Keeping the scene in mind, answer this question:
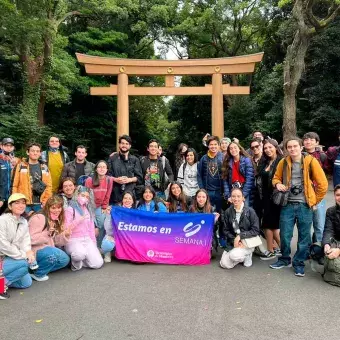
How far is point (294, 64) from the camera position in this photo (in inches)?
506

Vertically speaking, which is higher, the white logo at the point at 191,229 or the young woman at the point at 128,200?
the young woman at the point at 128,200

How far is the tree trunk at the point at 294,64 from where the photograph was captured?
12438mm

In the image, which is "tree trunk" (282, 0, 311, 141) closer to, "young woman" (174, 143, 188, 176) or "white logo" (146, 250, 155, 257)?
"young woman" (174, 143, 188, 176)

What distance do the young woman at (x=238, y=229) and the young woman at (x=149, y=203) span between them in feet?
3.31

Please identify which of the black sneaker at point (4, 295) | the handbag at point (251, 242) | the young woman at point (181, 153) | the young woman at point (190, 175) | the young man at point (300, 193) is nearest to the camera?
the black sneaker at point (4, 295)

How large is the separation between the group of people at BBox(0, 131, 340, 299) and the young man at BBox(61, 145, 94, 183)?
2cm

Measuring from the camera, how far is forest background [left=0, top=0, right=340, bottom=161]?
14.4m

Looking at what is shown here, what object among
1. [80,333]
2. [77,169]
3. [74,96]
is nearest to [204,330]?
[80,333]

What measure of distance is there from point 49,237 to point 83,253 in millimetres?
491

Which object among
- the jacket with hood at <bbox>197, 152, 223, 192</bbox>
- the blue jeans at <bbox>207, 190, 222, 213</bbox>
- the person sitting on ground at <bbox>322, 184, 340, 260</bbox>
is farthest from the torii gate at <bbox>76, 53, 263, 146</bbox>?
the person sitting on ground at <bbox>322, 184, 340, 260</bbox>

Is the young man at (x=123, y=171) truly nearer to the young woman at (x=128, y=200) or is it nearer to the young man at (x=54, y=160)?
the young woman at (x=128, y=200)

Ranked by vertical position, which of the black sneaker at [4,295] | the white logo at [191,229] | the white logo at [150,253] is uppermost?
the white logo at [191,229]

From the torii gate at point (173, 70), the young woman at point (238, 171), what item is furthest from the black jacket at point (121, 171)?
the torii gate at point (173, 70)

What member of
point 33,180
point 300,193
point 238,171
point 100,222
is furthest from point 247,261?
point 33,180
